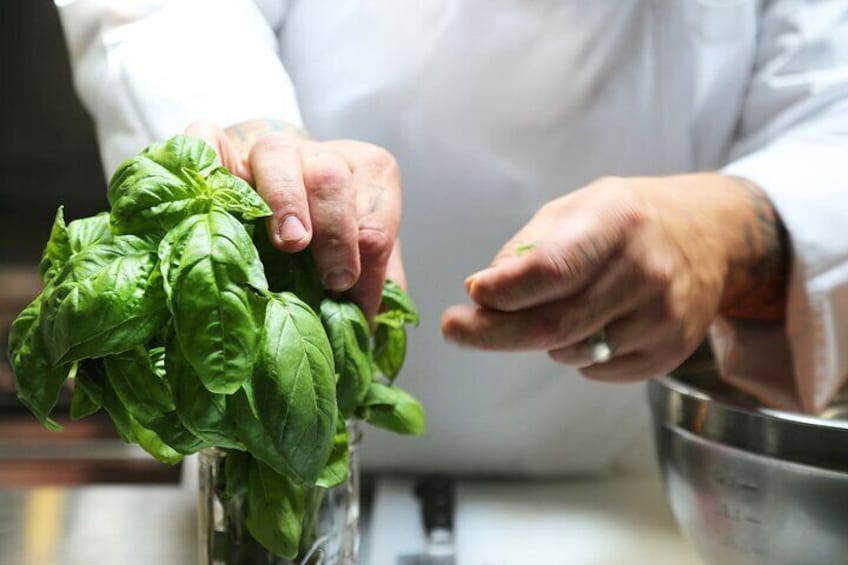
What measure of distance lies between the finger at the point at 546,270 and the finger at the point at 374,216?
0.05 metres

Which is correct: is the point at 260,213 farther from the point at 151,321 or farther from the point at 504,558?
the point at 504,558

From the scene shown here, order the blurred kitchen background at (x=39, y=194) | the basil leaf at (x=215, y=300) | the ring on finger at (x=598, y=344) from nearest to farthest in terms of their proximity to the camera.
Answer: the basil leaf at (x=215, y=300) → the ring on finger at (x=598, y=344) → the blurred kitchen background at (x=39, y=194)

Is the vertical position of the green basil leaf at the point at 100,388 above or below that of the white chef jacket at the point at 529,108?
below

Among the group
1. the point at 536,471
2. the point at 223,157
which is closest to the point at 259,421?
the point at 223,157

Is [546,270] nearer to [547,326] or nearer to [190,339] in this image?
[547,326]

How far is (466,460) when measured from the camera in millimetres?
791

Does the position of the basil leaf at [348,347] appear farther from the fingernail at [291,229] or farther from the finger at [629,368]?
the finger at [629,368]

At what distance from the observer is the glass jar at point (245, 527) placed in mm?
431

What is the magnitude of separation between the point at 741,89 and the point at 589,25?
0.13 metres

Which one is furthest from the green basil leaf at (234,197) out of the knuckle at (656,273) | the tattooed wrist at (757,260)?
the tattooed wrist at (757,260)

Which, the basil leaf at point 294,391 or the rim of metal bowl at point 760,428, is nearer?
the basil leaf at point 294,391

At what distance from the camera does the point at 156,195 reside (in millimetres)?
376

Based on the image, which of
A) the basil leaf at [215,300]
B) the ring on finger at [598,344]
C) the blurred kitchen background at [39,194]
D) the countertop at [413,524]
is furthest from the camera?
the blurred kitchen background at [39,194]

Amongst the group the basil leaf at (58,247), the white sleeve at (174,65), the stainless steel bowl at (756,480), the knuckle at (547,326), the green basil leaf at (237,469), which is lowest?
the stainless steel bowl at (756,480)
